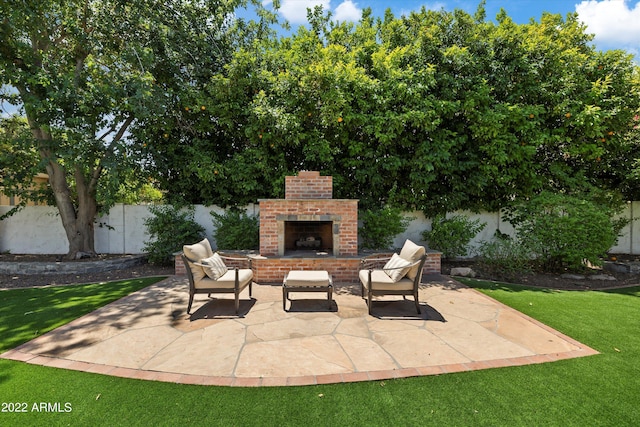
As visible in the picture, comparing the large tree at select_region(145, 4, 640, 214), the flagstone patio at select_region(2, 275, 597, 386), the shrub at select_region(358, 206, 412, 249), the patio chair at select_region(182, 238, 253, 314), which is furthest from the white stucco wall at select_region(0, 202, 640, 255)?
the patio chair at select_region(182, 238, 253, 314)

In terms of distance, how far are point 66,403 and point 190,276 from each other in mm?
2292

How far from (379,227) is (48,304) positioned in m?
6.99

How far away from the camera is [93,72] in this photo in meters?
8.45

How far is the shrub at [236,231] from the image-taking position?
8.40 m

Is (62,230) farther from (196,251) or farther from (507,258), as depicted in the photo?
(507,258)

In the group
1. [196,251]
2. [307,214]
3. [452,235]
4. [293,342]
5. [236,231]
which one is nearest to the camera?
[293,342]

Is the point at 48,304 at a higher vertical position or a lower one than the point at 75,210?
lower

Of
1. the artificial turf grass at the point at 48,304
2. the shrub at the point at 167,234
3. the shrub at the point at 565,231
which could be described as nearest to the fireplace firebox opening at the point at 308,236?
the shrub at the point at 167,234

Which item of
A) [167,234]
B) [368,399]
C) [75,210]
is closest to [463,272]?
[368,399]

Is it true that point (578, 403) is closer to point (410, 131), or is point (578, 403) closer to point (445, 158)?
point (445, 158)

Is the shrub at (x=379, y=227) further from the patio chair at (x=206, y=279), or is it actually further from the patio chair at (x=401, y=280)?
the patio chair at (x=206, y=279)

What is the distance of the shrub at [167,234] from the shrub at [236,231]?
72cm

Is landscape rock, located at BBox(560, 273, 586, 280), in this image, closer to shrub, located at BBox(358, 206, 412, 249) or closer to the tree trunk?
shrub, located at BBox(358, 206, 412, 249)

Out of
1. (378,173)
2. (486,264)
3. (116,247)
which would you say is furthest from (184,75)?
(486,264)
